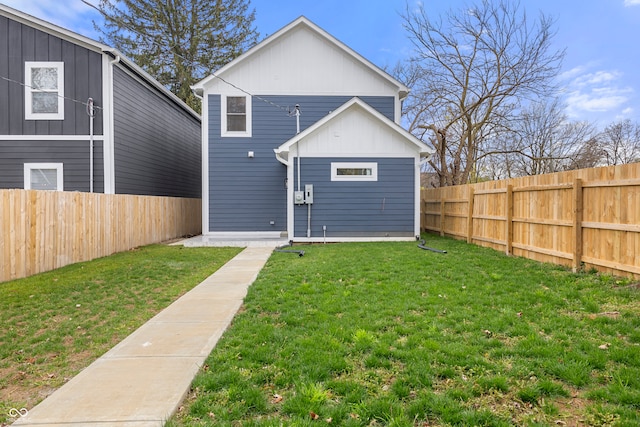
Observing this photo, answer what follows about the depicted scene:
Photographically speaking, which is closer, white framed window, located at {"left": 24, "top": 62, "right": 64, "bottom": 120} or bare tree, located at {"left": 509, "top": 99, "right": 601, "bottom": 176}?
white framed window, located at {"left": 24, "top": 62, "right": 64, "bottom": 120}

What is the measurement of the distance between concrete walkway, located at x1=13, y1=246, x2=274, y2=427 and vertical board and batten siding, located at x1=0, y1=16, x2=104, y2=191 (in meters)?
8.30

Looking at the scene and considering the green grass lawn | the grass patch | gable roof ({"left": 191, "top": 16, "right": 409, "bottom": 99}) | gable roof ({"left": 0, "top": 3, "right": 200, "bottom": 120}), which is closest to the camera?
the green grass lawn

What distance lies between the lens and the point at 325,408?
8.22 feet

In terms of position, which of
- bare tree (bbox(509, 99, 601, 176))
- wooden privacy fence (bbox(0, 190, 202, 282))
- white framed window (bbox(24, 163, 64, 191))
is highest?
bare tree (bbox(509, 99, 601, 176))

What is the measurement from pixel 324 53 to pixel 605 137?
65.3 ft

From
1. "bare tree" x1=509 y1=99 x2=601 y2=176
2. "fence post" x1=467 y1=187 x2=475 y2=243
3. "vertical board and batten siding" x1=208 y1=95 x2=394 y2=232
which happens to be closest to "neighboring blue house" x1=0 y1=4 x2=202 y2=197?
"vertical board and batten siding" x1=208 y1=95 x2=394 y2=232

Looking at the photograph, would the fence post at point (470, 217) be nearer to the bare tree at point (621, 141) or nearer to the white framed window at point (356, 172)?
the white framed window at point (356, 172)

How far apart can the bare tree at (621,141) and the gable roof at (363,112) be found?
18.0 meters

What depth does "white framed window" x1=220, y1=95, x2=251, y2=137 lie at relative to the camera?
1258 centimetres

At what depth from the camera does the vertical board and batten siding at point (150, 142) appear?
1166cm

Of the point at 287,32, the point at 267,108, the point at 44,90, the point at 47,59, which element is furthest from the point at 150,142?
the point at 287,32

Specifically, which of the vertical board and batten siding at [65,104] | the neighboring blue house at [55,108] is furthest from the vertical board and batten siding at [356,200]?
the vertical board and batten siding at [65,104]

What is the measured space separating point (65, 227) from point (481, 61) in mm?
17228

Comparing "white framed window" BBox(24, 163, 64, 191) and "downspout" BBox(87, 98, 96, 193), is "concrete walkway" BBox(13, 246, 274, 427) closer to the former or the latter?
"downspout" BBox(87, 98, 96, 193)
